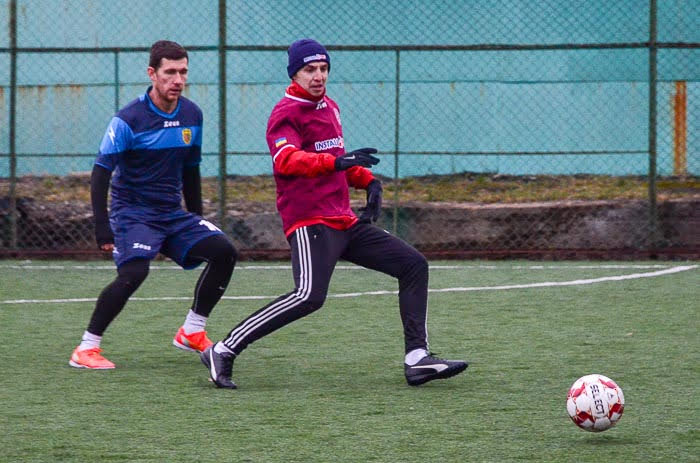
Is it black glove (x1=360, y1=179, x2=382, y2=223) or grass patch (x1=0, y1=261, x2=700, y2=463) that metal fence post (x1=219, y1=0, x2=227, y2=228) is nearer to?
grass patch (x1=0, y1=261, x2=700, y2=463)

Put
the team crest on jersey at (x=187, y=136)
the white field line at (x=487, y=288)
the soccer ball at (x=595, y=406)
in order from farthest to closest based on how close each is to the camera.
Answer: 1. the white field line at (x=487, y=288)
2. the team crest on jersey at (x=187, y=136)
3. the soccer ball at (x=595, y=406)

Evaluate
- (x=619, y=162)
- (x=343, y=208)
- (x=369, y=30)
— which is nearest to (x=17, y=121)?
(x=369, y=30)

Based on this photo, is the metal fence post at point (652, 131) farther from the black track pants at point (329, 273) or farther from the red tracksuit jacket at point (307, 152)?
the red tracksuit jacket at point (307, 152)

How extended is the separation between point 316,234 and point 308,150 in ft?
1.35

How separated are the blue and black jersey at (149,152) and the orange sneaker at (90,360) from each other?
31.2 inches

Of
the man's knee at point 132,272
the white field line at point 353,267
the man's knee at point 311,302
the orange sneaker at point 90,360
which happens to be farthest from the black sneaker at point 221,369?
the white field line at point 353,267

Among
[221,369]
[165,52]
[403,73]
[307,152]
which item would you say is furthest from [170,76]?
[403,73]

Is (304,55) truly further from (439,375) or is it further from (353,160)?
(439,375)

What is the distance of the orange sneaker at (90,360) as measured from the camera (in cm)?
652

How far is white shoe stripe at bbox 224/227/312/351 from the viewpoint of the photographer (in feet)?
19.5

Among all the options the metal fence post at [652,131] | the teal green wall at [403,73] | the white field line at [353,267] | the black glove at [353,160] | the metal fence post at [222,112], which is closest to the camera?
the black glove at [353,160]

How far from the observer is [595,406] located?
4730mm

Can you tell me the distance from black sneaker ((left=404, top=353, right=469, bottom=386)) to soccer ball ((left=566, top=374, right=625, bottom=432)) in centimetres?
111

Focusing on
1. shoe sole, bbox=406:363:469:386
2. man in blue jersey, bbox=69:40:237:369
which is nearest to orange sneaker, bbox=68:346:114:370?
man in blue jersey, bbox=69:40:237:369
